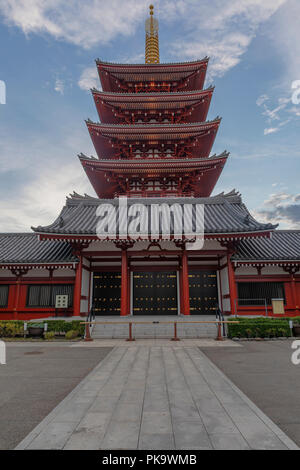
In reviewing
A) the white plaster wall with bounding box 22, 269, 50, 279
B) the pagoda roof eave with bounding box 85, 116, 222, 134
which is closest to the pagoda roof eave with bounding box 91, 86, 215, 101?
the pagoda roof eave with bounding box 85, 116, 222, 134

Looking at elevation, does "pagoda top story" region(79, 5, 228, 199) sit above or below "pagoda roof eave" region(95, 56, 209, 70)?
below

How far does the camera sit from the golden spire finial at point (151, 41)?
89.1ft

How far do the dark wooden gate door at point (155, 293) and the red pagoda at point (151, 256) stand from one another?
0.22 feet

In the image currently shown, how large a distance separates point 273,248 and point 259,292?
124 inches

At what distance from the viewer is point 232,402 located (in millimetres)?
4516

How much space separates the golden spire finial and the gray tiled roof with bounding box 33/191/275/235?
1803 centimetres

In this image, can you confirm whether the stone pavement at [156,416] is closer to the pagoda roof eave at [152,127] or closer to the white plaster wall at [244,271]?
the white plaster wall at [244,271]

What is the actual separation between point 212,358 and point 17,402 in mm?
5721

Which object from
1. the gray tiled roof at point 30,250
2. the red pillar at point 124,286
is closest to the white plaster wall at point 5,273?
the gray tiled roof at point 30,250

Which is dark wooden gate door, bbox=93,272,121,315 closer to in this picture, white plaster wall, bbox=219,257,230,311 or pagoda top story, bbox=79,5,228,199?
white plaster wall, bbox=219,257,230,311

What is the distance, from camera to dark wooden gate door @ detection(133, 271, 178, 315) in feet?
55.0

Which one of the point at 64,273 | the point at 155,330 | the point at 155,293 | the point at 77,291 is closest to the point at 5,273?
the point at 64,273
